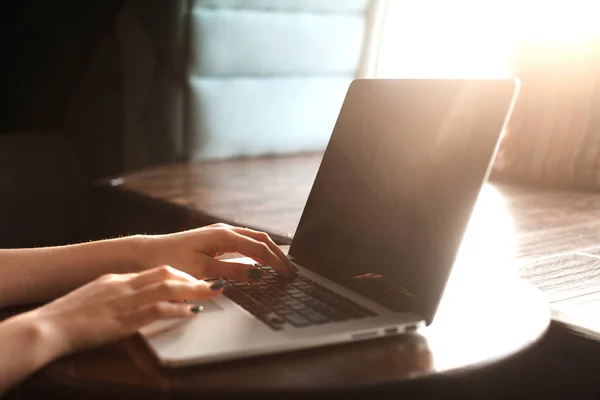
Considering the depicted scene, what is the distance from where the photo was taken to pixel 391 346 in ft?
2.10

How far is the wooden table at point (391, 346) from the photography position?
553 mm

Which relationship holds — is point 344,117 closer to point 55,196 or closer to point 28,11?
point 55,196

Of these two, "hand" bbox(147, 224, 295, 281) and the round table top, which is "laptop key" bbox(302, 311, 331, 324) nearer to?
the round table top

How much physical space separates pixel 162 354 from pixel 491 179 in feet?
4.81

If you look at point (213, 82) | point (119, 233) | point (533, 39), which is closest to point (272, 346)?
point (119, 233)

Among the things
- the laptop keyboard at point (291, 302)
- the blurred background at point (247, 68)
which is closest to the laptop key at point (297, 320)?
the laptop keyboard at point (291, 302)

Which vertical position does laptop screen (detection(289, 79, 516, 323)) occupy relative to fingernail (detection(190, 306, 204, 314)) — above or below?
above

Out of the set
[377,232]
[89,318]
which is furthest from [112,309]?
[377,232]

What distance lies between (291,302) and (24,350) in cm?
25

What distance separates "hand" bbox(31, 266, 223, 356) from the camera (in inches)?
23.8

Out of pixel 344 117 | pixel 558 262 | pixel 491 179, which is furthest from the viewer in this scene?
pixel 491 179

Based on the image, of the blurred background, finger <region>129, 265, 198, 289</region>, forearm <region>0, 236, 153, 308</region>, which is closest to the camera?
finger <region>129, 265, 198, 289</region>

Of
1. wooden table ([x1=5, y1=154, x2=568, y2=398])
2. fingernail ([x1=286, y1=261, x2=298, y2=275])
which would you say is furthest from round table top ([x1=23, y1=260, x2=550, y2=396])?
fingernail ([x1=286, y1=261, x2=298, y2=275])

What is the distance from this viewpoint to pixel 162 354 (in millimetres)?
573
